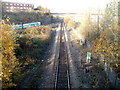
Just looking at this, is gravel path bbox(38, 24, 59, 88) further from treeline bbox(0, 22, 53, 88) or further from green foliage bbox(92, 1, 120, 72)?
green foliage bbox(92, 1, 120, 72)

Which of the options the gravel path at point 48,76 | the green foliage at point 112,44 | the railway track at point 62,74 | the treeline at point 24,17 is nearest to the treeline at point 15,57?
the gravel path at point 48,76

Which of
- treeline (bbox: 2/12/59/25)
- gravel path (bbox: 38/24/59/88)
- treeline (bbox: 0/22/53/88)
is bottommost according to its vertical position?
gravel path (bbox: 38/24/59/88)

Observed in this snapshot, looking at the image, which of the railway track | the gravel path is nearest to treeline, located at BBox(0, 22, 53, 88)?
the gravel path

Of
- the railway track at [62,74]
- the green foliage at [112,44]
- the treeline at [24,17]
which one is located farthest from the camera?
the treeline at [24,17]

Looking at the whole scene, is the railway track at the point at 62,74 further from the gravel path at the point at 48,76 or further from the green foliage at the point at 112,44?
the green foliage at the point at 112,44

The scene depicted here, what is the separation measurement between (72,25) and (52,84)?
26720 millimetres

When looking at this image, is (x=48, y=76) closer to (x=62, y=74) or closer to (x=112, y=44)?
(x=62, y=74)

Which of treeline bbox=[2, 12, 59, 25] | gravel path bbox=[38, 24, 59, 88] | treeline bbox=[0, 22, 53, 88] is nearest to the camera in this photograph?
treeline bbox=[0, 22, 53, 88]

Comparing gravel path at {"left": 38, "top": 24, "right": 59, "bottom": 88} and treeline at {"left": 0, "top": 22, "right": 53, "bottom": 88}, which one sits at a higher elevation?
treeline at {"left": 0, "top": 22, "right": 53, "bottom": 88}

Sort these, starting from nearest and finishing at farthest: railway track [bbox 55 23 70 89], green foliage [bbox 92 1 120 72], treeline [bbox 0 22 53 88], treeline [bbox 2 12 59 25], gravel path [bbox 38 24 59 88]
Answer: treeline [bbox 0 22 53 88] → green foliage [bbox 92 1 120 72] → railway track [bbox 55 23 70 89] → gravel path [bbox 38 24 59 88] → treeline [bbox 2 12 59 25]

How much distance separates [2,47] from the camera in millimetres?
7062

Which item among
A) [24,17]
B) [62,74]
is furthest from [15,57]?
[24,17]

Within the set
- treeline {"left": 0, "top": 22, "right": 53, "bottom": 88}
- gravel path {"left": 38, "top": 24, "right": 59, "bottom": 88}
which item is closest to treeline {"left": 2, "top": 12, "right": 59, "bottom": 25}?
treeline {"left": 0, "top": 22, "right": 53, "bottom": 88}

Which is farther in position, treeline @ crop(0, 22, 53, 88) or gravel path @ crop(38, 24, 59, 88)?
gravel path @ crop(38, 24, 59, 88)
